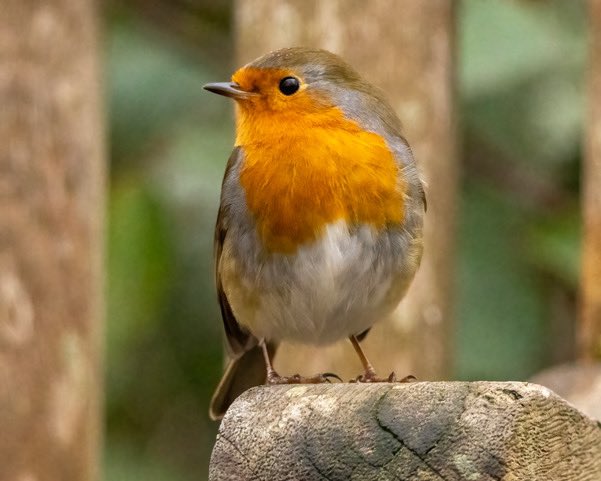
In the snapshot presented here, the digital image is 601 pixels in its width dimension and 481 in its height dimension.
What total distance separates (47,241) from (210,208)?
1670 mm

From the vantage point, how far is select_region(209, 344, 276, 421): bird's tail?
11.3 ft

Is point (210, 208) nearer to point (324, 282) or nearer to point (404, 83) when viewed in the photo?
point (404, 83)

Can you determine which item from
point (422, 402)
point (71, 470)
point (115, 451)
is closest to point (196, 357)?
point (115, 451)

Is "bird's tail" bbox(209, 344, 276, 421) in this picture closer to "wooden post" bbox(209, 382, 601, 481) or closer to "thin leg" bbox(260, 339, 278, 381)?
"thin leg" bbox(260, 339, 278, 381)

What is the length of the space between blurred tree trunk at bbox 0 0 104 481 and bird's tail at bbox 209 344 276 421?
0.44 meters

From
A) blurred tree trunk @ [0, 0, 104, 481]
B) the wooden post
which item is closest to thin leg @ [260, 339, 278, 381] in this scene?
blurred tree trunk @ [0, 0, 104, 481]

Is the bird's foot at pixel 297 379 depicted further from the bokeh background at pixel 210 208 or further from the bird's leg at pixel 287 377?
the bokeh background at pixel 210 208

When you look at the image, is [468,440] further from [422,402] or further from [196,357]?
[196,357]

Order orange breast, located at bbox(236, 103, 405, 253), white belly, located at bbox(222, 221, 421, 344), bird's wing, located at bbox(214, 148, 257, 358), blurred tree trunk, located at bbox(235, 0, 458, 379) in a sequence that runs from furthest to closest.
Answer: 1. blurred tree trunk, located at bbox(235, 0, 458, 379)
2. bird's wing, located at bbox(214, 148, 257, 358)
3. white belly, located at bbox(222, 221, 421, 344)
4. orange breast, located at bbox(236, 103, 405, 253)

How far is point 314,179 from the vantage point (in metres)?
2.88

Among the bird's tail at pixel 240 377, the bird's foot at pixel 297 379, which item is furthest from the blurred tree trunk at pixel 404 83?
the bird's foot at pixel 297 379

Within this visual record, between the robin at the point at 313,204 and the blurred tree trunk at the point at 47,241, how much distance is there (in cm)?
57

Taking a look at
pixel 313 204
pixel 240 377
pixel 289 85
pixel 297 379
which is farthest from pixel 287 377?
pixel 289 85

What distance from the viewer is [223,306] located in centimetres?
355
